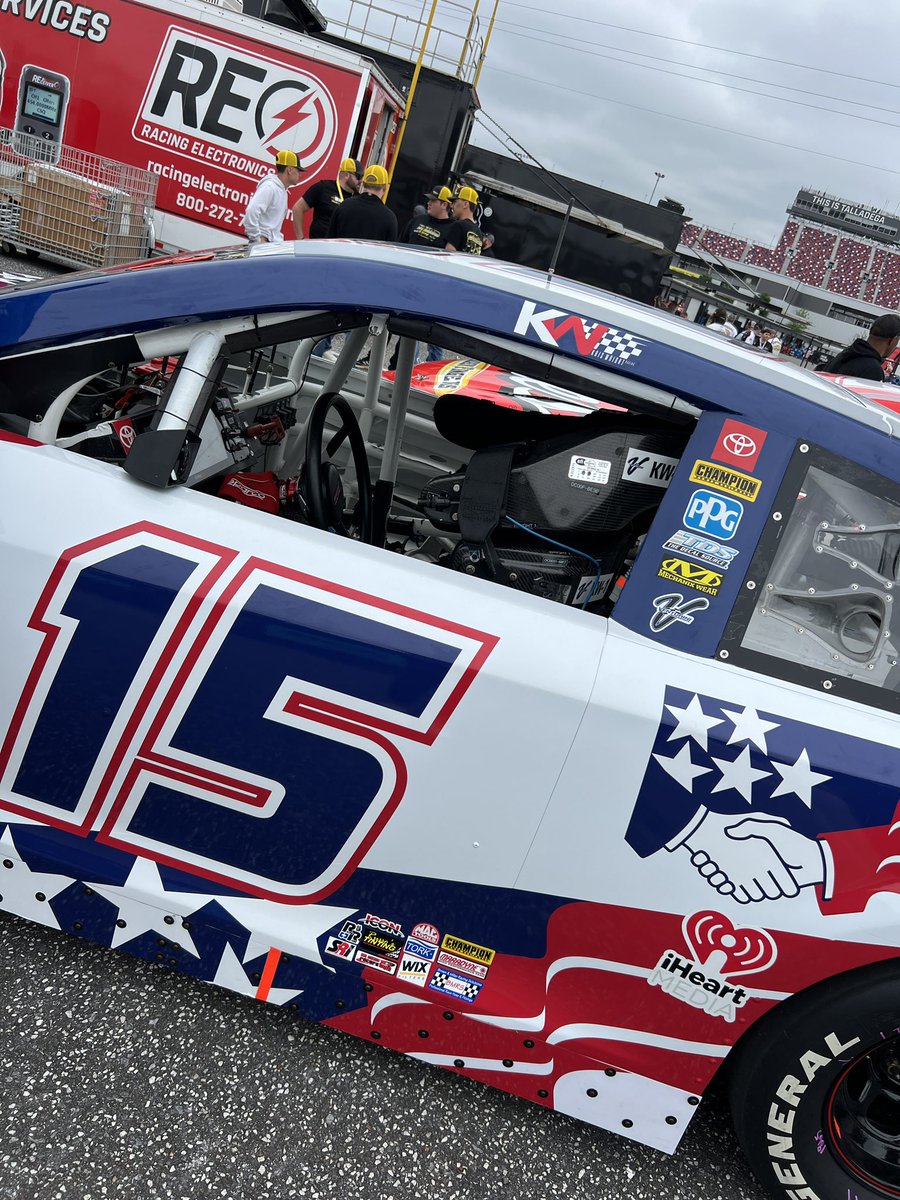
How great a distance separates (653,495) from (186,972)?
141 cm

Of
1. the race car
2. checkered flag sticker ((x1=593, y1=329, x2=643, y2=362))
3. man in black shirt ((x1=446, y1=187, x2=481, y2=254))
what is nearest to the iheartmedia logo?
the race car

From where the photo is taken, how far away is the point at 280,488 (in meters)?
2.64

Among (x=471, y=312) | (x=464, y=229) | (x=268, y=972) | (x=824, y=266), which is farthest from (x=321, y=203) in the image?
(x=824, y=266)

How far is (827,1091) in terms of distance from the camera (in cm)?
183

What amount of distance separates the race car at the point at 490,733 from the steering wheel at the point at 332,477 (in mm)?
421

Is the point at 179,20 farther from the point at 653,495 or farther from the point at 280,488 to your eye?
the point at 653,495

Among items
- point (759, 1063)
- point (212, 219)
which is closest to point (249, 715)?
point (759, 1063)

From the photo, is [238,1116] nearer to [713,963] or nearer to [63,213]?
[713,963]

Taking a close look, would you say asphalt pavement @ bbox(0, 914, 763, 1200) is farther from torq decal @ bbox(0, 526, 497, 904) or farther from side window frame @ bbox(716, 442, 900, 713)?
side window frame @ bbox(716, 442, 900, 713)

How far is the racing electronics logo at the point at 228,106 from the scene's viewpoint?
10109 millimetres

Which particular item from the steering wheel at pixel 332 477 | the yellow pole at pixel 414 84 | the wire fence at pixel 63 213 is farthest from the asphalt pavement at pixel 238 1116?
the yellow pole at pixel 414 84

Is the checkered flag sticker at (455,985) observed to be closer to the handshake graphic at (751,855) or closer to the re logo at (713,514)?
the handshake graphic at (751,855)

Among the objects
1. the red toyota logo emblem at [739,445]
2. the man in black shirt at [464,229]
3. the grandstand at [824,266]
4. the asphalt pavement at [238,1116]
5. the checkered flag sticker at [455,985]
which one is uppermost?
the grandstand at [824,266]

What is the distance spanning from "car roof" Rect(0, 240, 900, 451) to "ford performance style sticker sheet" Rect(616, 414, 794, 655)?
0.07 meters
